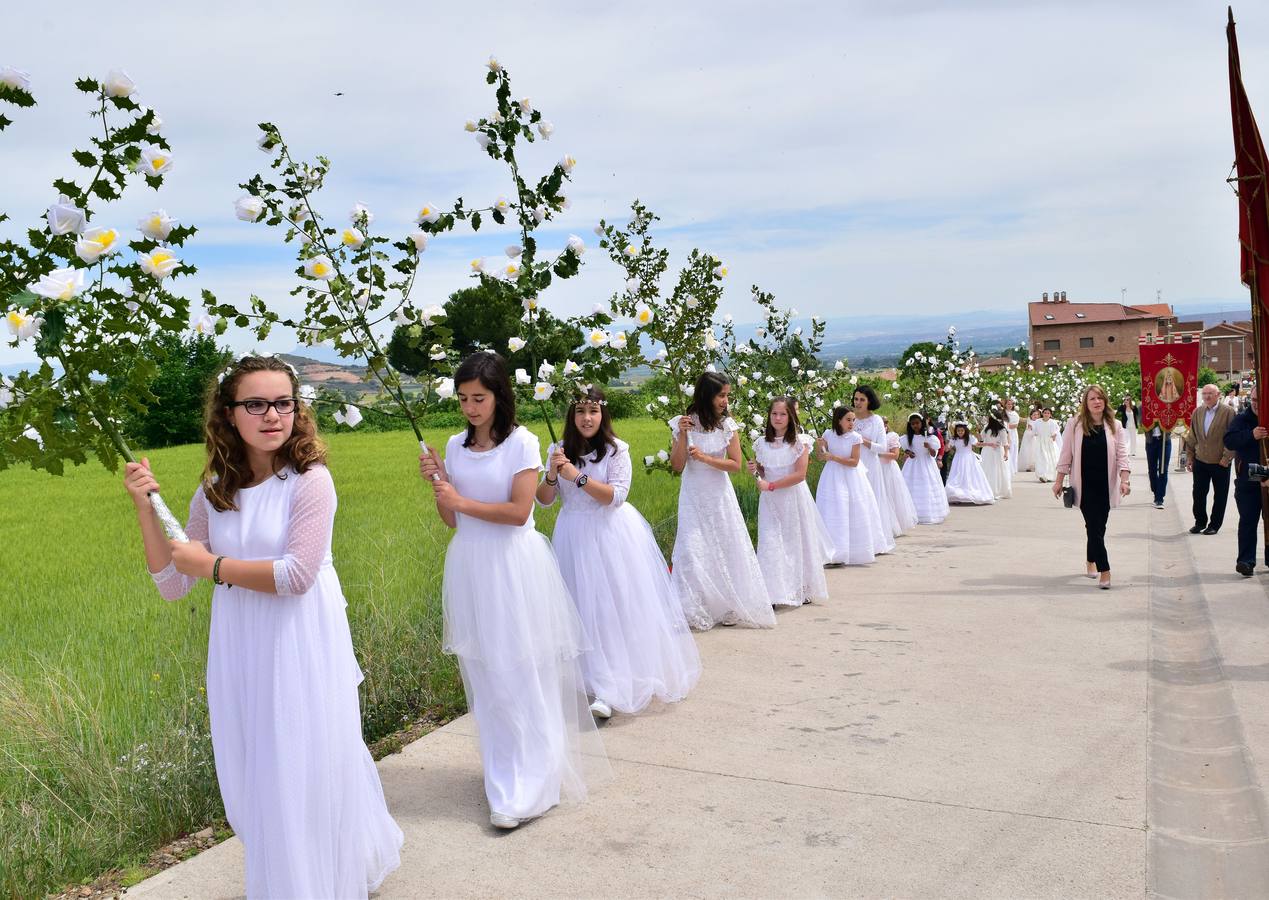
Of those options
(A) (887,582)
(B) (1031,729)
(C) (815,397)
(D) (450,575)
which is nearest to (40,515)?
(C) (815,397)

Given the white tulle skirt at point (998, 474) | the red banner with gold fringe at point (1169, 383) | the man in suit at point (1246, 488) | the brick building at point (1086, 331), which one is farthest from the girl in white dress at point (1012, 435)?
the brick building at point (1086, 331)

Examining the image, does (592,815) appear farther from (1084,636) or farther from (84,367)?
(1084,636)

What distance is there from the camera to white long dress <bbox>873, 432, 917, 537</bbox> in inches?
619

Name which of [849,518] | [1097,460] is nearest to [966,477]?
[849,518]

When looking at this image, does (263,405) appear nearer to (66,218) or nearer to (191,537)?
(191,537)

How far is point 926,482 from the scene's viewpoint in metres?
17.7

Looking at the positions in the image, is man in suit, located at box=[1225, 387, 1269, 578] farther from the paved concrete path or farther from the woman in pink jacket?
the paved concrete path

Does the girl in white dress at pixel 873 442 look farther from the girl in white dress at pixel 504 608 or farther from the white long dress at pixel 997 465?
the girl in white dress at pixel 504 608

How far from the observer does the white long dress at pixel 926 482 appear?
17641 mm

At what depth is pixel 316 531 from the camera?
3.81 m

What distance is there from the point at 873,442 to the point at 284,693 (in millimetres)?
11831

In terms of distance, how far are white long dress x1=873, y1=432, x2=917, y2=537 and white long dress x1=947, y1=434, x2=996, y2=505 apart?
4285mm

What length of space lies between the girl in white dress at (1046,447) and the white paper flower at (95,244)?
2584cm

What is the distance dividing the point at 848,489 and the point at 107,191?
1025 centimetres
